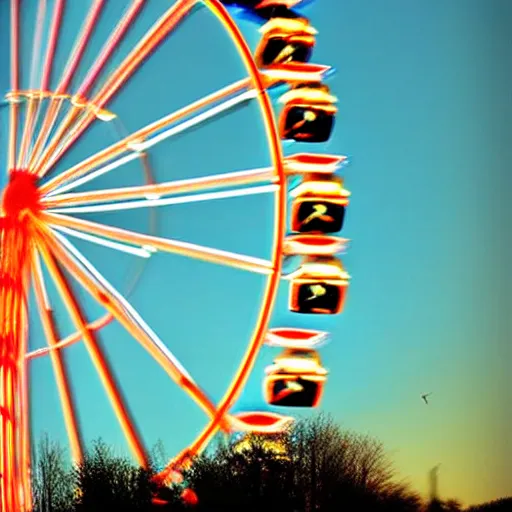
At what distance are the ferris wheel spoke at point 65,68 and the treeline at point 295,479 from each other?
191 cm

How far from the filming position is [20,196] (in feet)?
25.9

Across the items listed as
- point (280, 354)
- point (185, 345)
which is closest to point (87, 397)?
point (185, 345)

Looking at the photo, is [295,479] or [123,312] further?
[123,312]

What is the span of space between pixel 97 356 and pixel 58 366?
248mm

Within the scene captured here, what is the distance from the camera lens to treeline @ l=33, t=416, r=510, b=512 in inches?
270

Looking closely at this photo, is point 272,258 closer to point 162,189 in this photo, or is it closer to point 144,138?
point 162,189

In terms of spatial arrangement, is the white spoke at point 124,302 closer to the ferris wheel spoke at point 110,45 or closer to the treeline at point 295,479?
the treeline at point 295,479

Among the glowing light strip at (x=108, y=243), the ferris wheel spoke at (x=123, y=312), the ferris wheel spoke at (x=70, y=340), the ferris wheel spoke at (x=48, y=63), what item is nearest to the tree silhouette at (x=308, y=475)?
the ferris wheel spoke at (x=123, y=312)

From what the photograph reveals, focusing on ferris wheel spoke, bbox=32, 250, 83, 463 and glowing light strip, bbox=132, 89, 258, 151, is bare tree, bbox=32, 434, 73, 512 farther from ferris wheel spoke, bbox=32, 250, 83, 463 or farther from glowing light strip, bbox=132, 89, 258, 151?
glowing light strip, bbox=132, 89, 258, 151

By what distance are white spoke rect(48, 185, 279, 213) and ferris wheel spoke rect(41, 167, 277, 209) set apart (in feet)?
0.08

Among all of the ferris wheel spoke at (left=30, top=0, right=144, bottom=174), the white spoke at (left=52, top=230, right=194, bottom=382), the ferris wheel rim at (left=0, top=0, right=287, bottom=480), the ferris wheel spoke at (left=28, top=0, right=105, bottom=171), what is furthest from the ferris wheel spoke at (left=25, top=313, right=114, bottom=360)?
the ferris wheel spoke at (left=30, top=0, right=144, bottom=174)

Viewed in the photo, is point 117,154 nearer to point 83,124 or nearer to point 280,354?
point 83,124

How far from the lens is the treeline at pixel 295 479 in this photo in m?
6.85

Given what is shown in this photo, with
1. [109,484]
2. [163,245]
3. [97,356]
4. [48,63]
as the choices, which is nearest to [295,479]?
[109,484]
